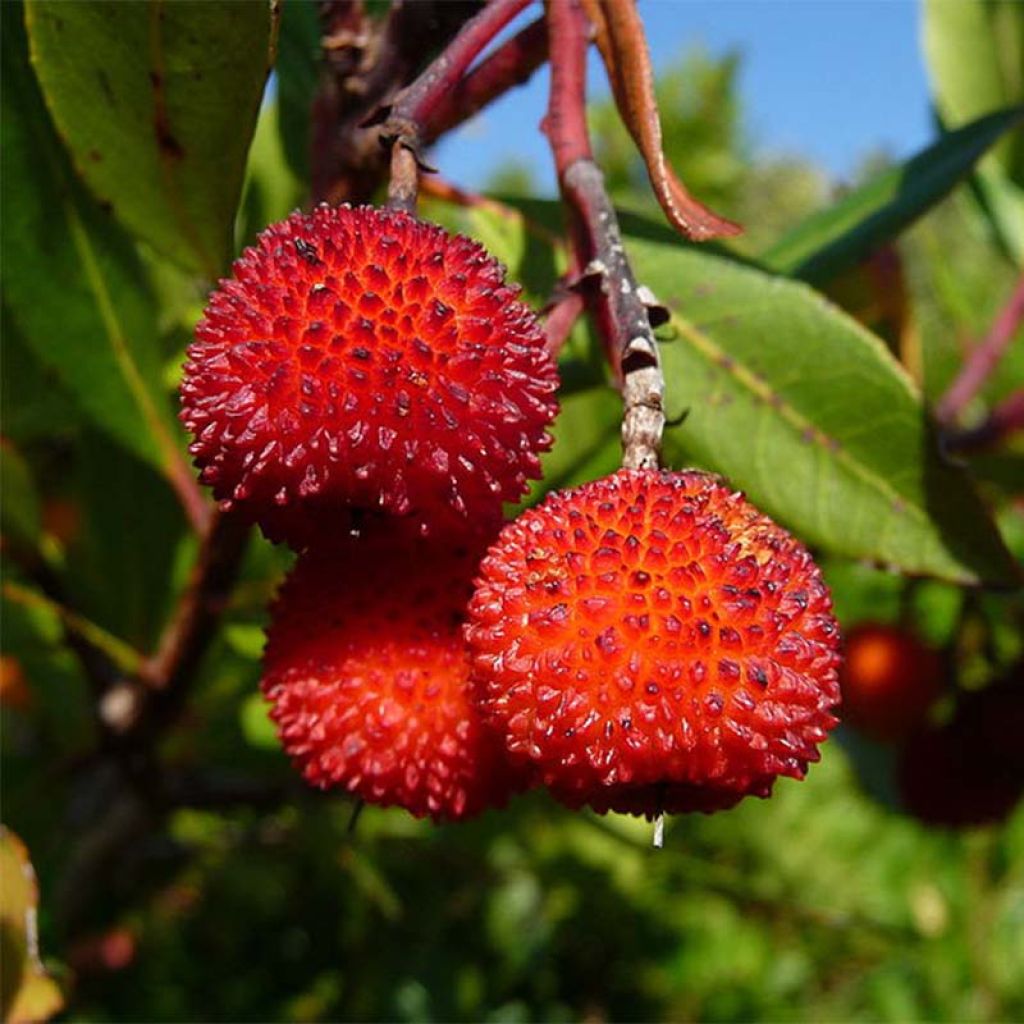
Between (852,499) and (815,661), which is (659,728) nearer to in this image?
(815,661)

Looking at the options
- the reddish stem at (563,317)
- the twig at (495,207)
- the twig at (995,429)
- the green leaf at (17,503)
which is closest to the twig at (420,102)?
the reddish stem at (563,317)

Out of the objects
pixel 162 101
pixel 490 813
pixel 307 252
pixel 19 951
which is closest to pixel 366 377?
pixel 307 252

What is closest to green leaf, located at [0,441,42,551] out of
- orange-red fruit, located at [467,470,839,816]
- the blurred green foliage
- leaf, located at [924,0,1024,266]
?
the blurred green foliage

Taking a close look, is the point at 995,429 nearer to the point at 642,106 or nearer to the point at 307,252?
the point at 642,106

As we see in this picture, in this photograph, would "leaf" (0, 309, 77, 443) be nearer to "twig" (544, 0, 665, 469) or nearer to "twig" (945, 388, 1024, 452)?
"twig" (544, 0, 665, 469)

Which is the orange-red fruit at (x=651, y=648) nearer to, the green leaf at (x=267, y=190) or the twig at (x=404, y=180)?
the twig at (x=404, y=180)

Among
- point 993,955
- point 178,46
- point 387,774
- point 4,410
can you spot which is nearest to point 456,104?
point 178,46

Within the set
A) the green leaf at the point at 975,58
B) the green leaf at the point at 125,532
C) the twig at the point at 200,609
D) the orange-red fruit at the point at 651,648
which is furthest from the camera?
the green leaf at the point at 975,58
